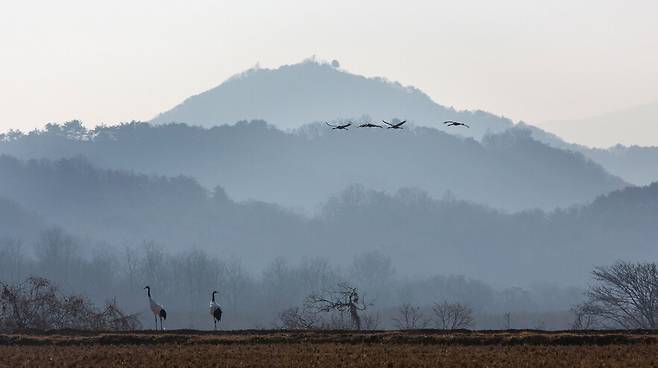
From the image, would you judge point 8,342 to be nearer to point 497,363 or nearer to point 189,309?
point 497,363

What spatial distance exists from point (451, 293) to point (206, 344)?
143 m

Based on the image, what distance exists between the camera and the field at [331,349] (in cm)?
3606

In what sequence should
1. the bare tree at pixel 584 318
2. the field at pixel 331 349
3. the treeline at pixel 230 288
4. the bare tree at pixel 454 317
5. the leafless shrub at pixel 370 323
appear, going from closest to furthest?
the field at pixel 331 349, the bare tree at pixel 584 318, the bare tree at pixel 454 317, the leafless shrub at pixel 370 323, the treeline at pixel 230 288

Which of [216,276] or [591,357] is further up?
[216,276]

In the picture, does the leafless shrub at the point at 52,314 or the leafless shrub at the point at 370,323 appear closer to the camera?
the leafless shrub at the point at 52,314

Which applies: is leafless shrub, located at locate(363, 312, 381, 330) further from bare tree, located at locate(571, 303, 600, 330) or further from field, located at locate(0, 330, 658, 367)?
field, located at locate(0, 330, 658, 367)

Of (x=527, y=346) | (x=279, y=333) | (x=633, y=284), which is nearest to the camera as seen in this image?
(x=527, y=346)

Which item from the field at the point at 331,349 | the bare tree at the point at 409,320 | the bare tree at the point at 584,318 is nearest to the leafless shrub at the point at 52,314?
the field at the point at 331,349

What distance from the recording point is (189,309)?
16988 centimetres

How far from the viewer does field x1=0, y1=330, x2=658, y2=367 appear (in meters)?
36.1

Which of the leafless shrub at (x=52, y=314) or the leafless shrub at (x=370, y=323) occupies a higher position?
the leafless shrub at (x=52, y=314)

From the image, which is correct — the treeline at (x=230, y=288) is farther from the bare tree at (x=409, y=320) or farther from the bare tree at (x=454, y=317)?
the bare tree at (x=454, y=317)

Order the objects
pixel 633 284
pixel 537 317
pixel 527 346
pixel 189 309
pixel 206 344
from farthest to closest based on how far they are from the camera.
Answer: pixel 189 309 < pixel 537 317 < pixel 633 284 < pixel 206 344 < pixel 527 346

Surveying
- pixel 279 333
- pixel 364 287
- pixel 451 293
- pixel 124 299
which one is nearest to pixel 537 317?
pixel 451 293
